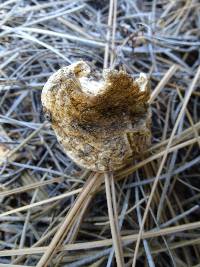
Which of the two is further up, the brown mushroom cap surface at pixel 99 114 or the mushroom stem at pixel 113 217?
the brown mushroom cap surface at pixel 99 114

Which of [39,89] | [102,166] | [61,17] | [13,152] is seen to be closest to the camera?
[102,166]

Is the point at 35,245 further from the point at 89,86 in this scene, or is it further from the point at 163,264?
the point at 89,86

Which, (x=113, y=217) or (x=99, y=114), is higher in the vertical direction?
(x=99, y=114)

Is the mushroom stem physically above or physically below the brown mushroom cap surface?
below

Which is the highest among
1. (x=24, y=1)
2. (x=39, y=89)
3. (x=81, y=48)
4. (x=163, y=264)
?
(x=24, y=1)

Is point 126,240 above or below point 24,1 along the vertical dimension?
below

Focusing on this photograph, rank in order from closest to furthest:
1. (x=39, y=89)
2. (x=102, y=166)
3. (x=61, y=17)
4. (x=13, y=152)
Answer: (x=102, y=166) < (x=13, y=152) < (x=39, y=89) < (x=61, y=17)

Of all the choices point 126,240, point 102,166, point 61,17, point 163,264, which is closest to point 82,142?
point 102,166

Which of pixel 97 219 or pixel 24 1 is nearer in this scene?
pixel 97 219
